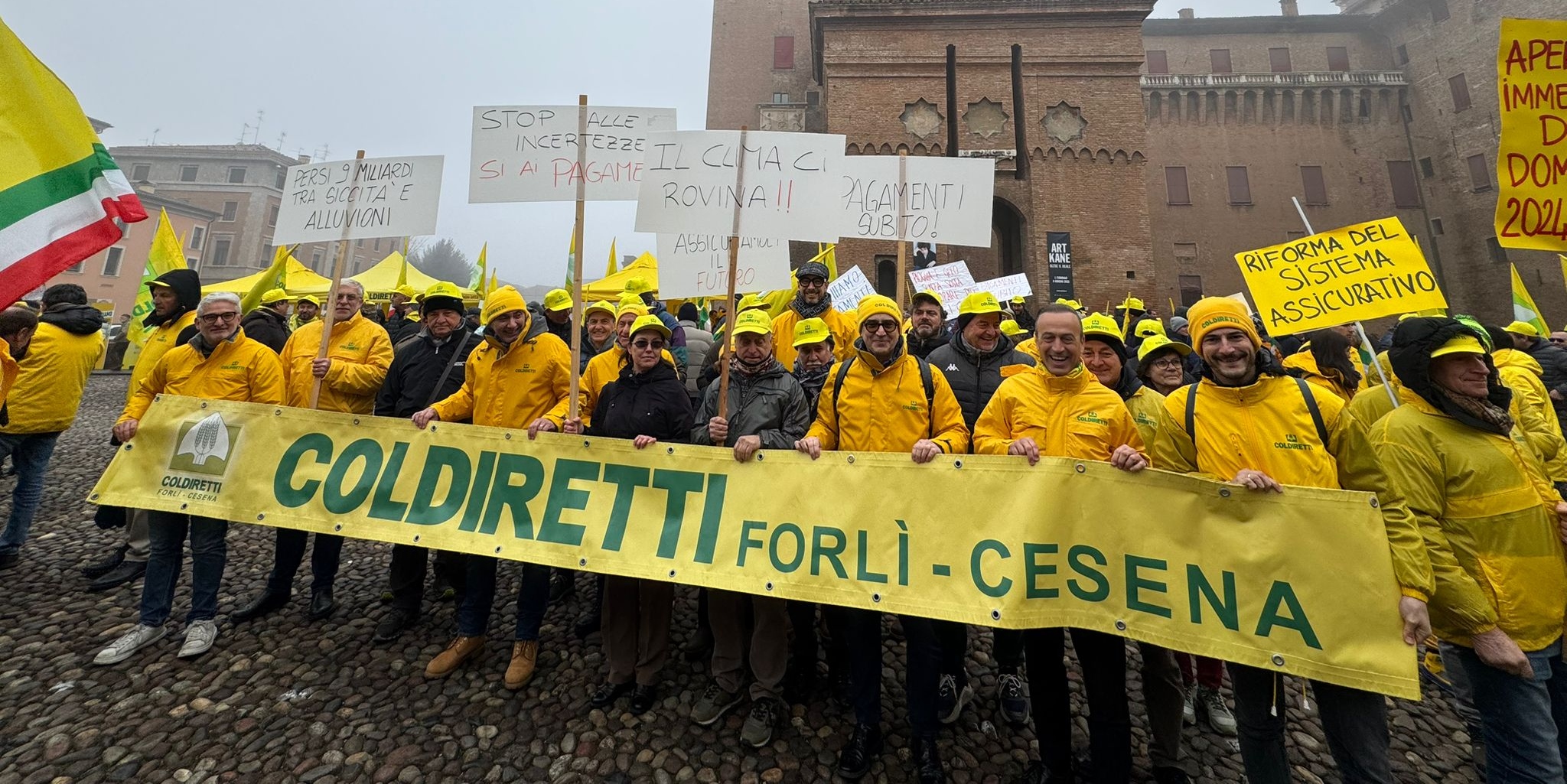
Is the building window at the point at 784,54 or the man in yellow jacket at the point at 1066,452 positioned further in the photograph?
the building window at the point at 784,54

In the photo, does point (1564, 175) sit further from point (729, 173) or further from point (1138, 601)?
point (729, 173)

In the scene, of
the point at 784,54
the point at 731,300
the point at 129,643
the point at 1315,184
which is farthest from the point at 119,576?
the point at 1315,184

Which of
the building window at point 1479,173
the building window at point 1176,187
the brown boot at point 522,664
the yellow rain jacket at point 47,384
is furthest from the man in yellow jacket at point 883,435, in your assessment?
the building window at point 1479,173

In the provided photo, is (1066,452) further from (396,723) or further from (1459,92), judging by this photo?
(1459,92)

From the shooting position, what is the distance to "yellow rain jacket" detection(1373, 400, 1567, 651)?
214 cm

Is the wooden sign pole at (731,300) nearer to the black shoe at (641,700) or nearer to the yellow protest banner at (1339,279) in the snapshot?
the black shoe at (641,700)

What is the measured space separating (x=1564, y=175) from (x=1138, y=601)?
3.04 metres

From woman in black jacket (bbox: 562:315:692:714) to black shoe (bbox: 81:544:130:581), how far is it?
14.7 ft

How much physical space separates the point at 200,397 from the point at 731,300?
11.3 feet

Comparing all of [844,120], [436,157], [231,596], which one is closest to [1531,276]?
[844,120]

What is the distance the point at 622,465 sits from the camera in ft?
9.98

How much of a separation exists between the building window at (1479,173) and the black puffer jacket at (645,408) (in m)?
41.3

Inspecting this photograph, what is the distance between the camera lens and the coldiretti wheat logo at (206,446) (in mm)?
3379

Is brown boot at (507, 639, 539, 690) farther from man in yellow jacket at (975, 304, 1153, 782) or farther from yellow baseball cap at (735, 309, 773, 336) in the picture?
man in yellow jacket at (975, 304, 1153, 782)
